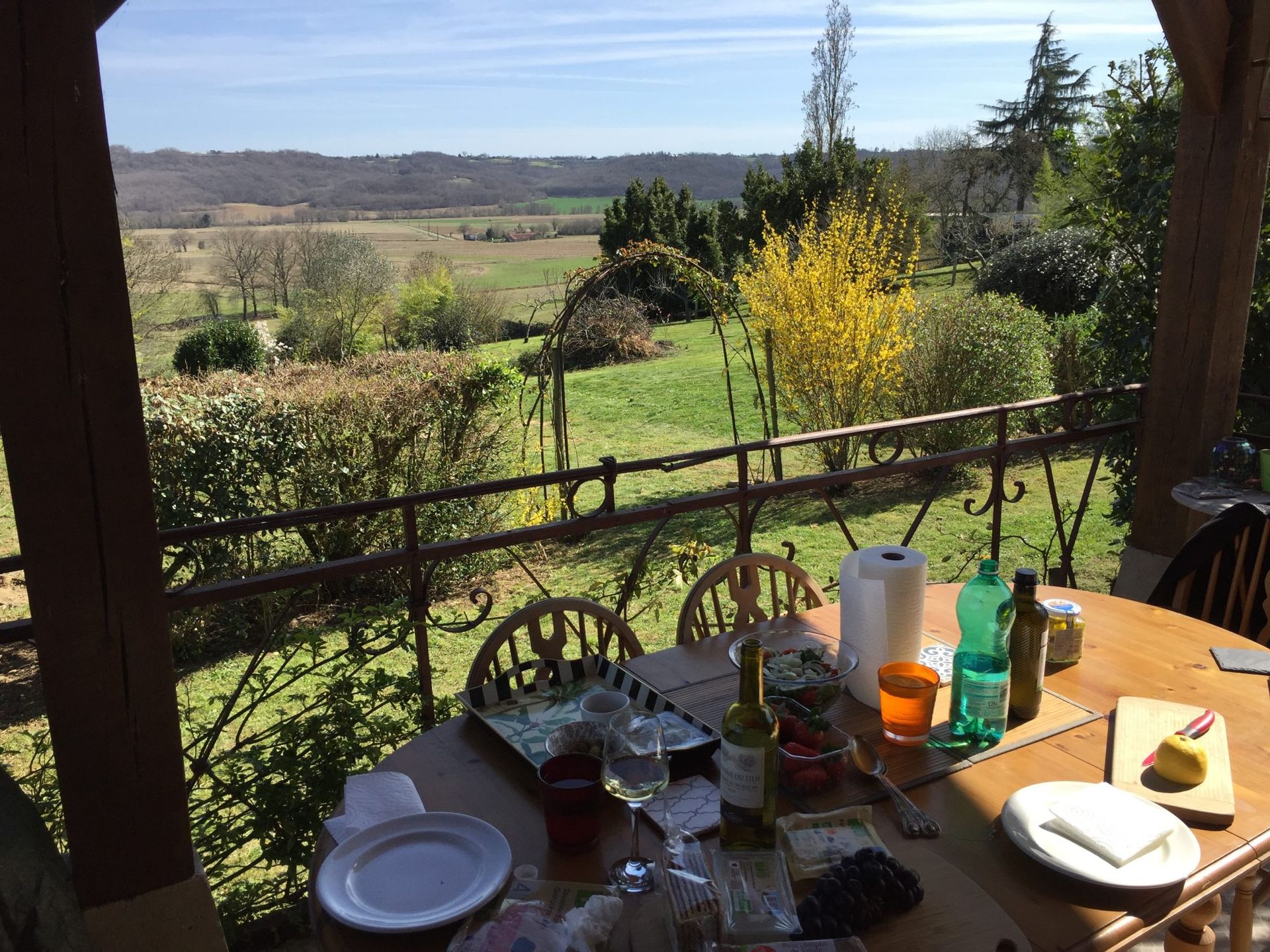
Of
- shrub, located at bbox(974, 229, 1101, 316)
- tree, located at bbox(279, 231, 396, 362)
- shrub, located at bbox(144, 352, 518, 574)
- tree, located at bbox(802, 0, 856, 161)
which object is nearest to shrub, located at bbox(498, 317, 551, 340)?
tree, located at bbox(279, 231, 396, 362)

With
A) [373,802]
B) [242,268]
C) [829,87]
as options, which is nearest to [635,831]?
[373,802]

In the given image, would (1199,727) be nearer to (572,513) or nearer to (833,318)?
(572,513)

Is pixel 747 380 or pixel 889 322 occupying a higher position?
pixel 889 322

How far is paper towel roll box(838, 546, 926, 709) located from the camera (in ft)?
4.48

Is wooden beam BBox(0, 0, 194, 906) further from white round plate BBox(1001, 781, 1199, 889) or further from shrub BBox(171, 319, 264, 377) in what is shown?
shrub BBox(171, 319, 264, 377)

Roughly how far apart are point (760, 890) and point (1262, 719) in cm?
100

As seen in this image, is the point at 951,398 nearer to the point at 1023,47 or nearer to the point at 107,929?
the point at 107,929

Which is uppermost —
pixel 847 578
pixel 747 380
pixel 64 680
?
pixel 847 578

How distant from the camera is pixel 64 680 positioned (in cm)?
130

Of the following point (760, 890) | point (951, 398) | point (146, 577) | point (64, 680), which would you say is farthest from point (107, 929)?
point (951, 398)

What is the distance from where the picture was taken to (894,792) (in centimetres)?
120

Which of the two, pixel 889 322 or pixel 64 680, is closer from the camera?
pixel 64 680

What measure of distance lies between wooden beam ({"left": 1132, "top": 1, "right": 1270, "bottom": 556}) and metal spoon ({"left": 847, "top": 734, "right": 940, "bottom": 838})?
2307mm

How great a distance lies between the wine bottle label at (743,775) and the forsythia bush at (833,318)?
234 inches
